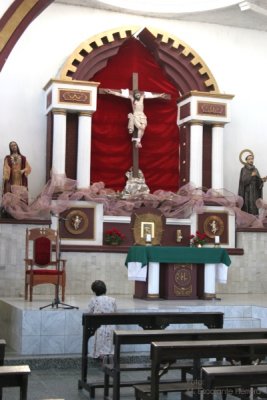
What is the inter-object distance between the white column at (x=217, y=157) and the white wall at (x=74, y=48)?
71 cm

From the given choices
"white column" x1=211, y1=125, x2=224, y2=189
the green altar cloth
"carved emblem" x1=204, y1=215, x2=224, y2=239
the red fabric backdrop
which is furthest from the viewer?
the red fabric backdrop

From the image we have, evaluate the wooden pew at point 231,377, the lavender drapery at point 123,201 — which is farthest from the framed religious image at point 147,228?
the wooden pew at point 231,377

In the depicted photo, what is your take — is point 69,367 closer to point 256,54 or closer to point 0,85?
point 0,85

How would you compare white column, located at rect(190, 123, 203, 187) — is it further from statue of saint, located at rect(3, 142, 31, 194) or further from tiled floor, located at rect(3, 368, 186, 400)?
tiled floor, located at rect(3, 368, 186, 400)

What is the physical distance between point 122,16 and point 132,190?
13.0 feet

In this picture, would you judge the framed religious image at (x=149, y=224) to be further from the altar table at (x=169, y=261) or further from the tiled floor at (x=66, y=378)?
the tiled floor at (x=66, y=378)

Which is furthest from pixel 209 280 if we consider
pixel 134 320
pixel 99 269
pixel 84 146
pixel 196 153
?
pixel 84 146

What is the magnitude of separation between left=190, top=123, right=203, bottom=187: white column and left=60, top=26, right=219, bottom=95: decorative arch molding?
40.9 inches

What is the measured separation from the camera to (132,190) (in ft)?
45.6

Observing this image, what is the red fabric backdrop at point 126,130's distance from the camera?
48.2 feet

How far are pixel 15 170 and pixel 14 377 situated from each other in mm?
9159

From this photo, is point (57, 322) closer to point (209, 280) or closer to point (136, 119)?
point (209, 280)

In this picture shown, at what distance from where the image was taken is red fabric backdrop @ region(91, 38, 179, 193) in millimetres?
14703

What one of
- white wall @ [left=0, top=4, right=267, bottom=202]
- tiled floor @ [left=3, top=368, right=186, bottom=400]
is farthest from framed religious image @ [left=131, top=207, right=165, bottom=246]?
tiled floor @ [left=3, top=368, right=186, bottom=400]
